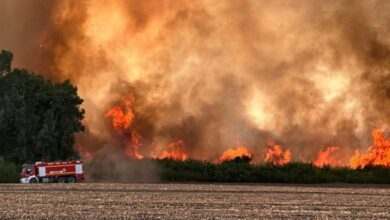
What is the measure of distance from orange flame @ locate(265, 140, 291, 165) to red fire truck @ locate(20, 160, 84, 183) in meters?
23.9

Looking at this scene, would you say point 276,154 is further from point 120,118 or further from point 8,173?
point 8,173

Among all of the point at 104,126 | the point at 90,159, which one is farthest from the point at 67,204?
the point at 104,126

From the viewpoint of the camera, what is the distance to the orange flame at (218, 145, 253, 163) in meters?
85.9

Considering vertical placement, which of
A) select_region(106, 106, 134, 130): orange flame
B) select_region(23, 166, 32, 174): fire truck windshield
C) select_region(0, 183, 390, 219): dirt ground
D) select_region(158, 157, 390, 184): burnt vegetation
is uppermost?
select_region(106, 106, 134, 130): orange flame

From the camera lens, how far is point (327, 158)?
86.9m

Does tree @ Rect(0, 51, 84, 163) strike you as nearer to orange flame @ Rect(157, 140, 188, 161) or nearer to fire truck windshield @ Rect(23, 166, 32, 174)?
fire truck windshield @ Rect(23, 166, 32, 174)

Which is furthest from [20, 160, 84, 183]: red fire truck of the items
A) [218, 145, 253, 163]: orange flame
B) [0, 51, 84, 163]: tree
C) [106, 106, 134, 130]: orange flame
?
[218, 145, 253, 163]: orange flame

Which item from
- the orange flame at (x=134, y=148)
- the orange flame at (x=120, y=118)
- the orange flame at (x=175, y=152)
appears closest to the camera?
the orange flame at (x=134, y=148)

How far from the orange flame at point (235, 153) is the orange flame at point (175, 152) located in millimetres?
5399

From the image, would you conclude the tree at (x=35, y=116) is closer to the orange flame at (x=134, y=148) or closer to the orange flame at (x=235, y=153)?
the orange flame at (x=134, y=148)

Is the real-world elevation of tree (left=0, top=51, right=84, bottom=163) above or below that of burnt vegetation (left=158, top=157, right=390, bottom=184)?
above

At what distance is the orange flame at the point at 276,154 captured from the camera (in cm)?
8719

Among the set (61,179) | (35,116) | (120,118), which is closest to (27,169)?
(61,179)

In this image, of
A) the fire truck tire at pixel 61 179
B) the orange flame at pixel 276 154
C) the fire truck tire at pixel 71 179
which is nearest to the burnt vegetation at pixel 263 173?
the orange flame at pixel 276 154
